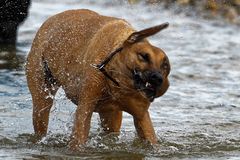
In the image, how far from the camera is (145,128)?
7520 mm

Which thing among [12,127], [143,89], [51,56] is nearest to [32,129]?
[12,127]

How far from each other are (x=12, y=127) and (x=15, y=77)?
9.84 ft

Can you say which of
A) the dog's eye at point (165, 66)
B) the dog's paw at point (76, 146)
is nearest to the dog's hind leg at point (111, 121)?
the dog's paw at point (76, 146)

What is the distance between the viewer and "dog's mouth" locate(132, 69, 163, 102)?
6559 millimetres

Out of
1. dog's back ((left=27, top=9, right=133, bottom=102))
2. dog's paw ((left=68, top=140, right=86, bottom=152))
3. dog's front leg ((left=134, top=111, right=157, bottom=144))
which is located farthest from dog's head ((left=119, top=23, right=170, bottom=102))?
dog's paw ((left=68, top=140, right=86, bottom=152))

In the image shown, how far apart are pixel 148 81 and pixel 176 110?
12.1 feet

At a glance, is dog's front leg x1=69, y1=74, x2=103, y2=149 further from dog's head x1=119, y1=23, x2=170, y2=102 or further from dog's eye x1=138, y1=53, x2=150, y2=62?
dog's eye x1=138, y1=53, x2=150, y2=62

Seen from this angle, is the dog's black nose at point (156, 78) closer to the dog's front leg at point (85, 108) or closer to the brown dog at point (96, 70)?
the brown dog at point (96, 70)

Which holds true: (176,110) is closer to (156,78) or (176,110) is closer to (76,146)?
(76,146)

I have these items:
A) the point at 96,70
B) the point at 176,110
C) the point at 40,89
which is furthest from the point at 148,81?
the point at 176,110

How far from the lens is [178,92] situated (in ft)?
37.1

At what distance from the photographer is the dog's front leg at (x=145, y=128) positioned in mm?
7461

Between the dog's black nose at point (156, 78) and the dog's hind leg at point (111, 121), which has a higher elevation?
the dog's black nose at point (156, 78)

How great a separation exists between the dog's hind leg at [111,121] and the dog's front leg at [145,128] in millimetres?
575
